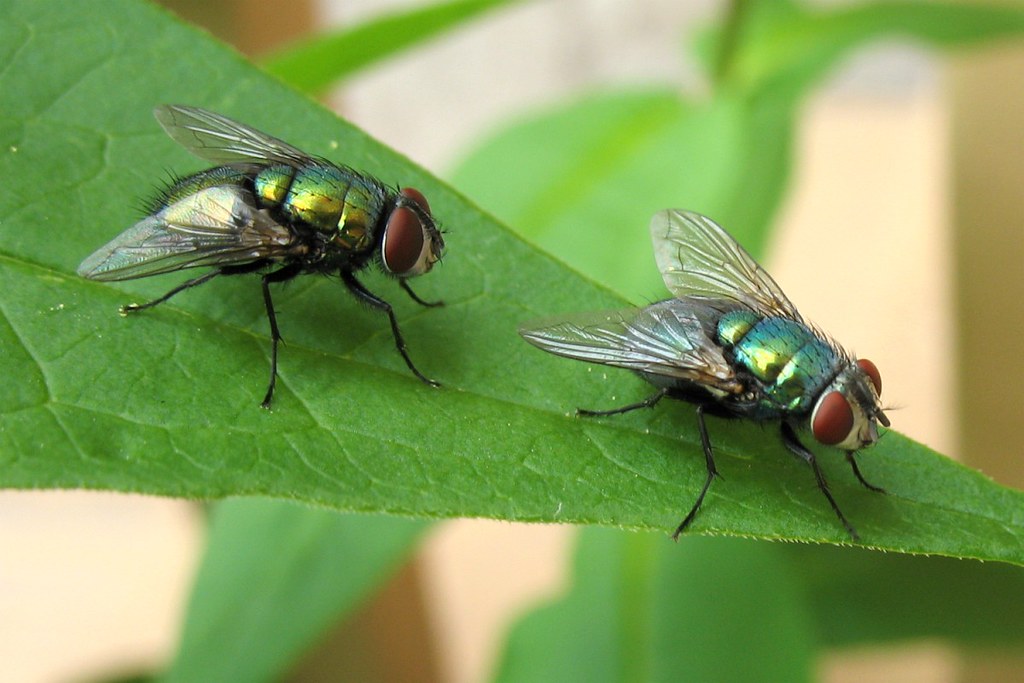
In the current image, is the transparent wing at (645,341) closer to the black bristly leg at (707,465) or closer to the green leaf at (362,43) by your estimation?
the black bristly leg at (707,465)

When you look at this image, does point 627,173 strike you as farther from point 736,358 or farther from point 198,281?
point 198,281

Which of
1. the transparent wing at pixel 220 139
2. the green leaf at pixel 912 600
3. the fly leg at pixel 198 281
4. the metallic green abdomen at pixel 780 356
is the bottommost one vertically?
the green leaf at pixel 912 600

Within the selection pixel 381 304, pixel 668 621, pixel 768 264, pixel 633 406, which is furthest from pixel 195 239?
pixel 768 264

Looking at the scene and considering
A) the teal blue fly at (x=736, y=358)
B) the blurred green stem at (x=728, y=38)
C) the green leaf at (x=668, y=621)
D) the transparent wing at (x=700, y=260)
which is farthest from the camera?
the blurred green stem at (x=728, y=38)

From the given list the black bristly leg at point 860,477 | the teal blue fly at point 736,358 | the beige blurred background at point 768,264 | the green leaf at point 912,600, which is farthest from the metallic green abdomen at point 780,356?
the beige blurred background at point 768,264

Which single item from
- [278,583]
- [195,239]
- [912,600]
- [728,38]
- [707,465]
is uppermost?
[728,38]

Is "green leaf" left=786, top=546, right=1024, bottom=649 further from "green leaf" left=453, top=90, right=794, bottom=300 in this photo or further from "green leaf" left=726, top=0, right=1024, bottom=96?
"green leaf" left=726, top=0, right=1024, bottom=96
